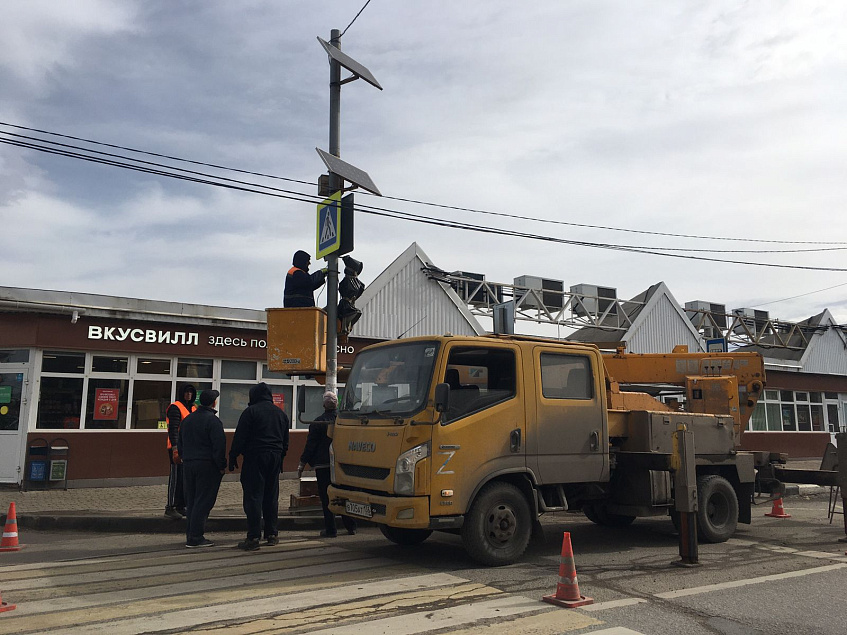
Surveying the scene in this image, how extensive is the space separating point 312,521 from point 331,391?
1926 mm

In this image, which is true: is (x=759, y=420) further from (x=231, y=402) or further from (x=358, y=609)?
(x=358, y=609)

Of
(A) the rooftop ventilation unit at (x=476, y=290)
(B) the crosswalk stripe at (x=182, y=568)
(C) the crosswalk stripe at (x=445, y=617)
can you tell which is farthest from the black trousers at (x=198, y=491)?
(A) the rooftop ventilation unit at (x=476, y=290)

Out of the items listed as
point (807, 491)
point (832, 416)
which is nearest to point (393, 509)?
point (807, 491)

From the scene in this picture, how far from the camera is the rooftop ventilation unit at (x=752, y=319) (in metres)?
31.5

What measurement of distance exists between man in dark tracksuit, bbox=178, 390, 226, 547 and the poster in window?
809 centimetres

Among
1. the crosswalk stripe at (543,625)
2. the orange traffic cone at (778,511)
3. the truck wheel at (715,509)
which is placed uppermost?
the truck wheel at (715,509)

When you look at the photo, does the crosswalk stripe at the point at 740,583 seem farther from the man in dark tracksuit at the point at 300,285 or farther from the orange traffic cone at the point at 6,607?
the man in dark tracksuit at the point at 300,285

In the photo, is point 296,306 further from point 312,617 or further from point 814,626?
point 814,626

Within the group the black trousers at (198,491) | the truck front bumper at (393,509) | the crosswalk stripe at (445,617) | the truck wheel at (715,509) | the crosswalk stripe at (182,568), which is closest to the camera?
the crosswalk stripe at (445,617)

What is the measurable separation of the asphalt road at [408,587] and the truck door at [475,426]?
35.4 inches

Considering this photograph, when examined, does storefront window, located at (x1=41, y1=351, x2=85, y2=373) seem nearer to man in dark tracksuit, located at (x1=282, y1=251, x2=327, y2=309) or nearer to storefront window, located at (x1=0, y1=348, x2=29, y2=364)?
storefront window, located at (x1=0, y1=348, x2=29, y2=364)

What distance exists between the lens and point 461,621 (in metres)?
5.03

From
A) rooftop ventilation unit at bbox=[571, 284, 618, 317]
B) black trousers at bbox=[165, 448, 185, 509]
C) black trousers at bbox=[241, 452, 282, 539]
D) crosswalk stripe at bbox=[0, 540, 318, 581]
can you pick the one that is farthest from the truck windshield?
rooftop ventilation unit at bbox=[571, 284, 618, 317]

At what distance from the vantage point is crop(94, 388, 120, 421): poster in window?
1506 cm
